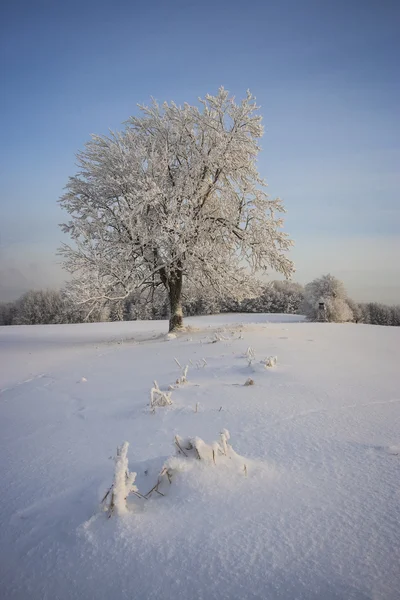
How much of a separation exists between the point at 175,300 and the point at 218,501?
31.8 feet

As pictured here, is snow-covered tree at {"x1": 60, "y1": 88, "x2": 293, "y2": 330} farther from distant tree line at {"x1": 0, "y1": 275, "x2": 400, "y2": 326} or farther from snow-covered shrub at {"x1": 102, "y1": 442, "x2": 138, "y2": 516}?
distant tree line at {"x1": 0, "y1": 275, "x2": 400, "y2": 326}

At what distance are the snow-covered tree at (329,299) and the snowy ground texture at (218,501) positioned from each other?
17916 mm

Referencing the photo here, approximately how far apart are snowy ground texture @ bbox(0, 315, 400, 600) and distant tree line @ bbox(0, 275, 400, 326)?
A: 1783 cm

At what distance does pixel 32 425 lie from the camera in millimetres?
3357

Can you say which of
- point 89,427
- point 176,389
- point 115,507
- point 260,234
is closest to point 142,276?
point 260,234

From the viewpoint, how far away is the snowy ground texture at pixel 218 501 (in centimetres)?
118

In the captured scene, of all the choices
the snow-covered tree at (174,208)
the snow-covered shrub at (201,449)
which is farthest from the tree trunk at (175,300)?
the snow-covered shrub at (201,449)

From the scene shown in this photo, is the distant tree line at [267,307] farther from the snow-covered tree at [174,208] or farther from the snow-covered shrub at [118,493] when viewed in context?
the snow-covered shrub at [118,493]

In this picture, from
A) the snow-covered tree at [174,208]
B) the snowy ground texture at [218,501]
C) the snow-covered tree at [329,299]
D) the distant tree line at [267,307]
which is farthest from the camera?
the distant tree line at [267,307]

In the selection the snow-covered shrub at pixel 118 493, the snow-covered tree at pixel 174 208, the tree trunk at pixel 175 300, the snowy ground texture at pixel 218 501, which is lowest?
the snowy ground texture at pixel 218 501

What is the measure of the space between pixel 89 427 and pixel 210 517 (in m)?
1.89

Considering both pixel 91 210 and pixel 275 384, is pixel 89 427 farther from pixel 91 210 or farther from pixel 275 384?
pixel 91 210

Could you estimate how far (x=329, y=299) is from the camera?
20719 millimetres

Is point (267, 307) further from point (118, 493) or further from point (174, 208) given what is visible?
point (118, 493)
